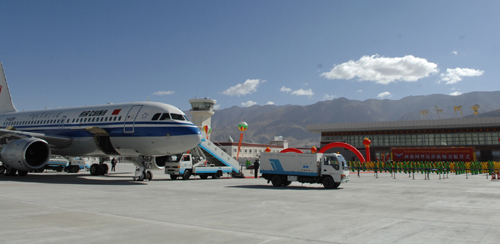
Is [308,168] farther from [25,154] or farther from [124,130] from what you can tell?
[25,154]

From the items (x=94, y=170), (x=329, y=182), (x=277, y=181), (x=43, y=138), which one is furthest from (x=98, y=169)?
(x=329, y=182)

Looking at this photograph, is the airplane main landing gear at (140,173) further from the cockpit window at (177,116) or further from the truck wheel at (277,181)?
the truck wheel at (277,181)

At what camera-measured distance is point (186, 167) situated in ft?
89.6

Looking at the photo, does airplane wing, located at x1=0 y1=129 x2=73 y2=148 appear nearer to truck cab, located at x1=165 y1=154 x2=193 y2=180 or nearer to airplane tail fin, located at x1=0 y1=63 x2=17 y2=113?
truck cab, located at x1=165 y1=154 x2=193 y2=180

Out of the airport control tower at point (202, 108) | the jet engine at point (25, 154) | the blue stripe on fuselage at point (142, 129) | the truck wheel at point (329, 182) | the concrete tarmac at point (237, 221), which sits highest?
the airport control tower at point (202, 108)

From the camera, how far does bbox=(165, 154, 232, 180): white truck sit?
26891 millimetres

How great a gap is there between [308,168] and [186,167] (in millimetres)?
10241

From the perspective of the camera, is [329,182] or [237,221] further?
[329,182]

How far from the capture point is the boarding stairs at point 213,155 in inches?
1185

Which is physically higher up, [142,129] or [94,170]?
[142,129]

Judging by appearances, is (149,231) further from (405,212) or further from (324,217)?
(405,212)

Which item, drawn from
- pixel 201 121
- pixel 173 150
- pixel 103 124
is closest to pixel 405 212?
pixel 173 150

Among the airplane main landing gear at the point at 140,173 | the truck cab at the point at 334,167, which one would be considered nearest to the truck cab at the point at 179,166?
the airplane main landing gear at the point at 140,173

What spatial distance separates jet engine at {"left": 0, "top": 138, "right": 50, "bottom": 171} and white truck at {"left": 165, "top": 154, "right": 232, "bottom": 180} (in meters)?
8.44
